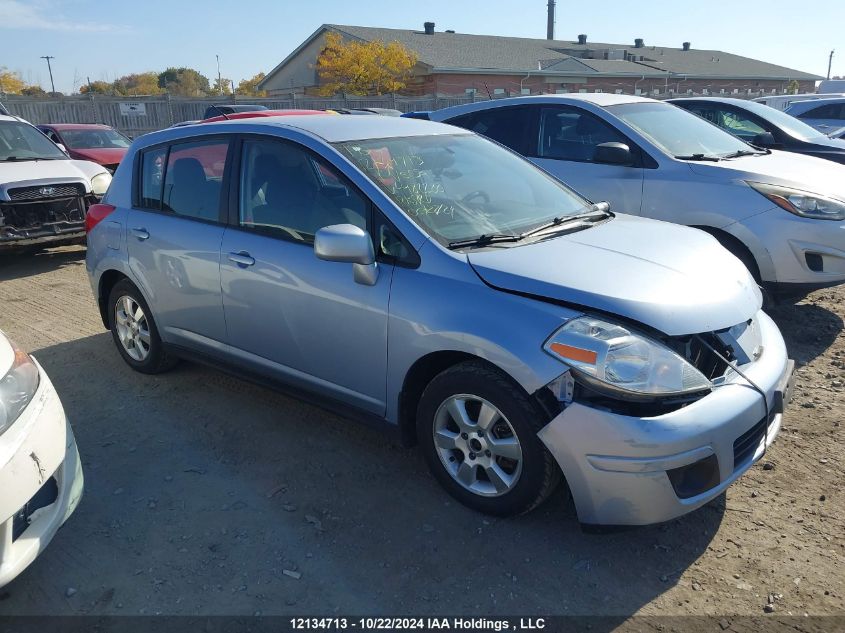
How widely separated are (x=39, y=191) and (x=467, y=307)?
7.22m

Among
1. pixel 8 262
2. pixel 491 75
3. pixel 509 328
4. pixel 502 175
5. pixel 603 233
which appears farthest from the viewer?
pixel 491 75

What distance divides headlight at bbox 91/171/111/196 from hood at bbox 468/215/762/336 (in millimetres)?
7244

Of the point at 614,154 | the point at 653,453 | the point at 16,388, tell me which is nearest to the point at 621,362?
the point at 653,453

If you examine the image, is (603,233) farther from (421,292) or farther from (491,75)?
(491,75)

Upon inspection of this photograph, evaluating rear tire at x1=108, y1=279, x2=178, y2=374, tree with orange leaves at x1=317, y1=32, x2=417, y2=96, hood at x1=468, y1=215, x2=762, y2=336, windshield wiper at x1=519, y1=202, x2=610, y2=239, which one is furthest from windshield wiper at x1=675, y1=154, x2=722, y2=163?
tree with orange leaves at x1=317, y1=32, x2=417, y2=96

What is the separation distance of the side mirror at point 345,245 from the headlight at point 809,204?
A: 144 inches

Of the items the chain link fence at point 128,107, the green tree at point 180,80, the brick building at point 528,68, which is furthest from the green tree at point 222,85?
the chain link fence at point 128,107

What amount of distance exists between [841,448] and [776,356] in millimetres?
990

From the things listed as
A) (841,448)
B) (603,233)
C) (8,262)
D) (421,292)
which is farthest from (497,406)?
(8,262)

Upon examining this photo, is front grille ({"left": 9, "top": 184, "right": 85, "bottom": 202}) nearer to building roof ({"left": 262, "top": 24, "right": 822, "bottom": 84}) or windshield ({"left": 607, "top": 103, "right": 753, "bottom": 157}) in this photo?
windshield ({"left": 607, "top": 103, "right": 753, "bottom": 157})

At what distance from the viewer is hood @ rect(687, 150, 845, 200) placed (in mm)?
5270

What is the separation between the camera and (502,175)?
3938 millimetres

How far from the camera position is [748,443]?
2797 millimetres

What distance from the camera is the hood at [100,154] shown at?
12.5 metres
